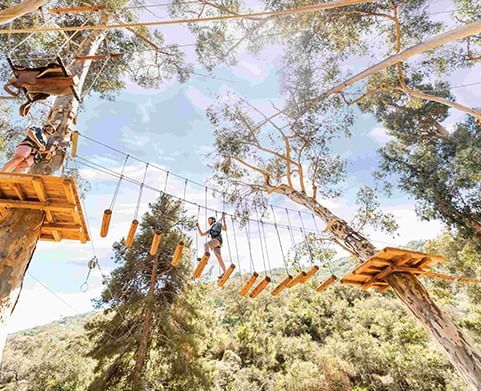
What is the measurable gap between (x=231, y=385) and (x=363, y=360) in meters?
6.88

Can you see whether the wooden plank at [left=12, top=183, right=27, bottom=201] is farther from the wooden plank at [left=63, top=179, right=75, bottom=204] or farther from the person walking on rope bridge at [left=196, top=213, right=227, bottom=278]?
the person walking on rope bridge at [left=196, top=213, right=227, bottom=278]

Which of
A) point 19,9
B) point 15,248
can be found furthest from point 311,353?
point 19,9

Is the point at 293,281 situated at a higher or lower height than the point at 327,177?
lower

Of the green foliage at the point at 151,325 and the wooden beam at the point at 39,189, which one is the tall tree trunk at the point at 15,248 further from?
the green foliage at the point at 151,325

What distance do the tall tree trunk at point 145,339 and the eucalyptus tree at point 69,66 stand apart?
254 inches

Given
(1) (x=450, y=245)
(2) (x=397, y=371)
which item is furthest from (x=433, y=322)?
(2) (x=397, y=371)

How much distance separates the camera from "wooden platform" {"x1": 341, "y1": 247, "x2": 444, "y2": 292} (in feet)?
13.6

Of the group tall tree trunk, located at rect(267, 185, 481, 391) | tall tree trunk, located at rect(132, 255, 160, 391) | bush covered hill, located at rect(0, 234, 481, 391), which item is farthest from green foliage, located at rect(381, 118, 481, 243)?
tall tree trunk, located at rect(132, 255, 160, 391)

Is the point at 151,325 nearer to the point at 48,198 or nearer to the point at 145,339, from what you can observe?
the point at 145,339

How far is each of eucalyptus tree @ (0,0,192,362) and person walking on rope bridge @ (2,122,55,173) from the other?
0.36 feet

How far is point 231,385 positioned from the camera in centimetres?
1356

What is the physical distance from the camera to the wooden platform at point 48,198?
2.94m

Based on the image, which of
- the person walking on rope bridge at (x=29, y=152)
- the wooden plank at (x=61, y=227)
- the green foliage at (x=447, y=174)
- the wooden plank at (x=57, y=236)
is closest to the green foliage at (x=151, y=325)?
the wooden plank at (x=57, y=236)

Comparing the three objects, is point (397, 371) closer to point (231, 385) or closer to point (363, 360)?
point (363, 360)
